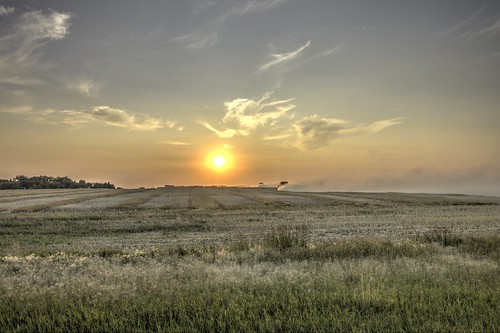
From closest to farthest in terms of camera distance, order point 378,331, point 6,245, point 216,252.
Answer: point 378,331
point 216,252
point 6,245

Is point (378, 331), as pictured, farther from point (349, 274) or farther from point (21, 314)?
point (21, 314)

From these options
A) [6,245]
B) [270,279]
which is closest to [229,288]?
[270,279]

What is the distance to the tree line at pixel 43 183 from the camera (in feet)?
503

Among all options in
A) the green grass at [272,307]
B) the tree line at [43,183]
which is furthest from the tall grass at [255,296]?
the tree line at [43,183]

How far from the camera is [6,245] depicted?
2488cm

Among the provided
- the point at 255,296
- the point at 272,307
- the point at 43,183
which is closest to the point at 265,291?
the point at 255,296

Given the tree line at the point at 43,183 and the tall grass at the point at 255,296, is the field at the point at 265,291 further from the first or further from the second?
the tree line at the point at 43,183

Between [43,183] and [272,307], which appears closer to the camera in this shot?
[272,307]

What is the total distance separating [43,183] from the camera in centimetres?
16375

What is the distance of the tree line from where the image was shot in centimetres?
15325

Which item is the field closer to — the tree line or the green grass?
the green grass

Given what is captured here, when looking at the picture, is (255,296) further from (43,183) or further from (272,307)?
(43,183)

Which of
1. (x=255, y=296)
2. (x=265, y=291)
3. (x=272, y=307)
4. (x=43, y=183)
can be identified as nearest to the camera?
(x=272, y=307)

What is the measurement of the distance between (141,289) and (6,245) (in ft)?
58.9
